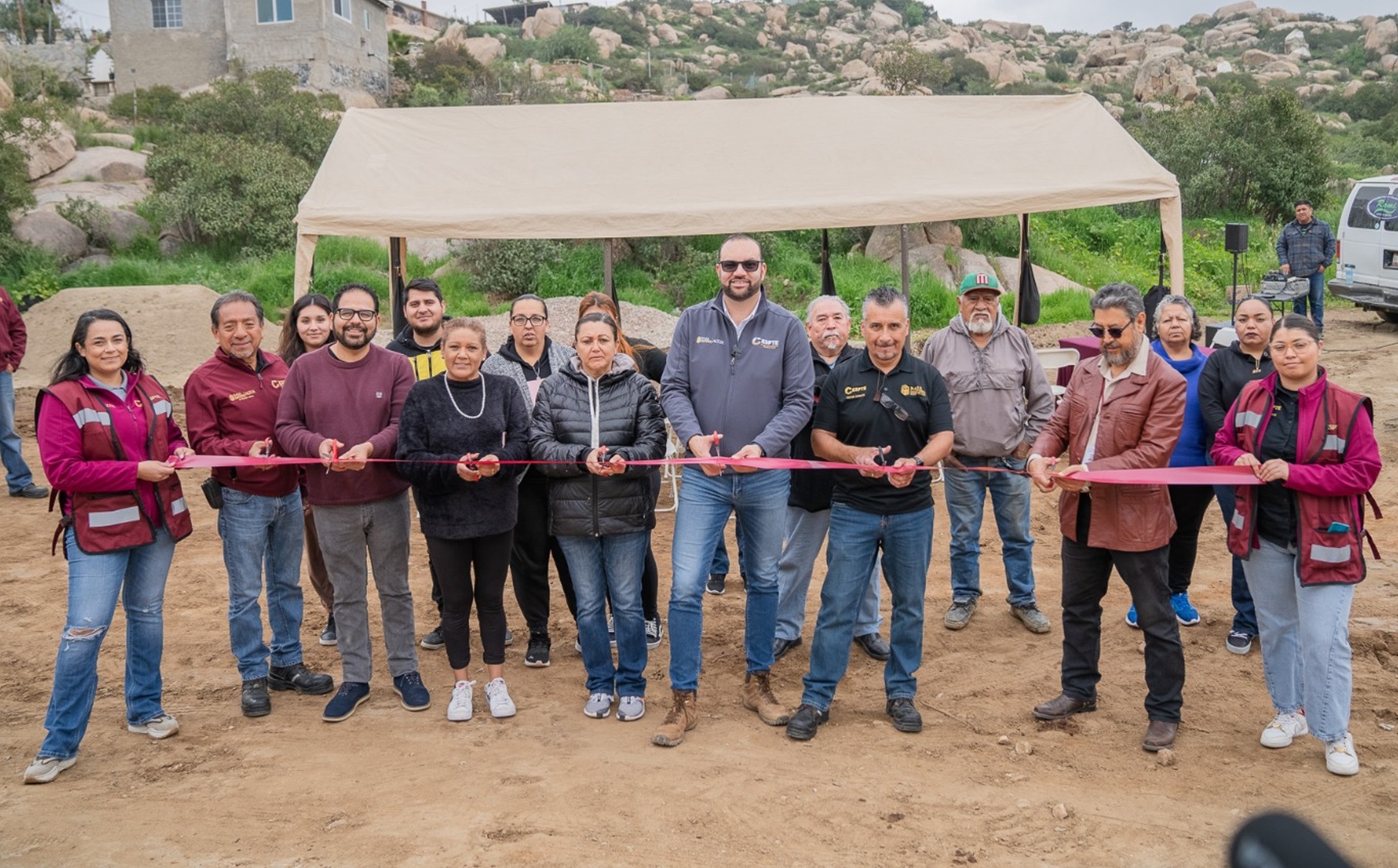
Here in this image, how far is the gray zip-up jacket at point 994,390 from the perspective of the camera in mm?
6234

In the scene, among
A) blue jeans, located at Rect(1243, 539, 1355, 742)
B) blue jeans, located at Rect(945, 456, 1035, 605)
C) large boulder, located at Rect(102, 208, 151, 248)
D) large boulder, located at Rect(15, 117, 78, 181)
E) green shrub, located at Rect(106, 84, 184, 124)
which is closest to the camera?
blue jeans, located at Rect(1243, 539, 1355, 742)

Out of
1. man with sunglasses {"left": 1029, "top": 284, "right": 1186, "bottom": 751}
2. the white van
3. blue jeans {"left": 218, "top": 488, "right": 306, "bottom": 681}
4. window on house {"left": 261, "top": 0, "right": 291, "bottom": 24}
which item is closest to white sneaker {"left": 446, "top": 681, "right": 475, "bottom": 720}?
blue jeans {"left": 218, "top": 488, "right": 306, "bottom": 681}

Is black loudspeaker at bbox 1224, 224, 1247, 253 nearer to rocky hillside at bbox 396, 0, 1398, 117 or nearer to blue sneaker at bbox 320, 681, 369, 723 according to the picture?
blue sneaker at bbox 320, 681, 369, 723

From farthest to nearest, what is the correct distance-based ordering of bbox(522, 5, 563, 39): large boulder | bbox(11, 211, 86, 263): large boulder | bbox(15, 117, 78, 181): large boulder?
bbox(522, 5, 563, 39): large boulder < bbox(15, 117, 78, 181): large boulder < bbox(11, 211, 86, 263): large boulder

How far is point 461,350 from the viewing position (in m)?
4.97

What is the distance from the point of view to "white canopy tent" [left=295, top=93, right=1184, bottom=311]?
7840 mm

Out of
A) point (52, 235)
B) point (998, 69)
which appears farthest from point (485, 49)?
point (52, 235)

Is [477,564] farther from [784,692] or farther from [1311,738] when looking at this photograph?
[1311,738]

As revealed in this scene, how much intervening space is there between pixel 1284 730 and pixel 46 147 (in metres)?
26.2

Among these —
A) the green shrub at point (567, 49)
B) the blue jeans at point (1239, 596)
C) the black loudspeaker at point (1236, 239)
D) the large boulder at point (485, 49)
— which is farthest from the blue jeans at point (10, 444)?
the green shrub at point (567, 49)

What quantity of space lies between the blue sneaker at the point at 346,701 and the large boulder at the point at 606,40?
53583 millimetres

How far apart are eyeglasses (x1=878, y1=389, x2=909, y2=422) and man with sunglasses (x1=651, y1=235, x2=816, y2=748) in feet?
1.19

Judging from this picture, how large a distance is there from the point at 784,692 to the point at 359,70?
37.2 metres

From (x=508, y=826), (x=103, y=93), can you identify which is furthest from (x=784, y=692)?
(x=103, y=93)
